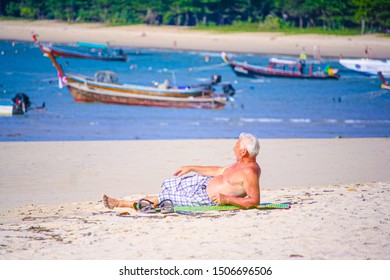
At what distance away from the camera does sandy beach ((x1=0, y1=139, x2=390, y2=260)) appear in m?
5.24

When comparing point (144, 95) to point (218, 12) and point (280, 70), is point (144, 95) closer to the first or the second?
point (218, 12)

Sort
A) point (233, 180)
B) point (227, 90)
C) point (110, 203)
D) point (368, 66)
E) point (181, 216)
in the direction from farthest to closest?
point (227, 90) < point (368, 66) < point (110, 203) < point (181, 216) < point (233, 180)

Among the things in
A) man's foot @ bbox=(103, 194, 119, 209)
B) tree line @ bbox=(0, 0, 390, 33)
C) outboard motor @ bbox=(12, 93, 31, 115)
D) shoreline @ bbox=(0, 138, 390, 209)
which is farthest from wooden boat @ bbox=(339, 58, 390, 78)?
man's foot @ bbox=(103, 194, 119, 209)

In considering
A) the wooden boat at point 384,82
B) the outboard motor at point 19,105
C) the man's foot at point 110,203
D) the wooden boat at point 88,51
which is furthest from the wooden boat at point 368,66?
the man's foot at point 110,203

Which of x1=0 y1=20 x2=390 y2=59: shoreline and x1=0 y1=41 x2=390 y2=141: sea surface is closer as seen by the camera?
x1=0 y1=41 x2=390 y2=141: sea surface

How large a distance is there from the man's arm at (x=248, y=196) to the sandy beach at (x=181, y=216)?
71 mm

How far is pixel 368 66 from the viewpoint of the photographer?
20047 millimetres

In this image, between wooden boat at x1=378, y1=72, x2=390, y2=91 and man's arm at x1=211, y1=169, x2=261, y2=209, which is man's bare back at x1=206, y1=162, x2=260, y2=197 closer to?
man's arm at x1=211, y1=169, x2=261, y2=209

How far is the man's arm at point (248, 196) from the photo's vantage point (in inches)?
232

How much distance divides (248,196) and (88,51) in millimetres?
20784

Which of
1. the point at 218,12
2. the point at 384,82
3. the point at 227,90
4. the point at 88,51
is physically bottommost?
the point at 227,90

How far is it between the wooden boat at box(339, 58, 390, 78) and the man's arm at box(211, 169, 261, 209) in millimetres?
12935

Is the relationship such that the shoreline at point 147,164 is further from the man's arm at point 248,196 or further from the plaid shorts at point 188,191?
the man's arm at point 248,196

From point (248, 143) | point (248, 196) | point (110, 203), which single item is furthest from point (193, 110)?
point (248, 143)
